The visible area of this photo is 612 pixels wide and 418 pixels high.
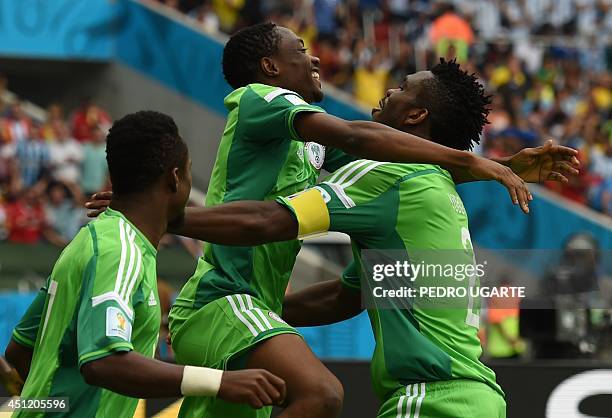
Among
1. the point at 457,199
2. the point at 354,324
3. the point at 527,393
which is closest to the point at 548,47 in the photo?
the point at 354,324

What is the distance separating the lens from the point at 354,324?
37.3 feet

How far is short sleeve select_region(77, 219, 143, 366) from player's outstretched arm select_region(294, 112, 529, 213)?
1109 millimetres

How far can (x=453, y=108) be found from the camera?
5.50m

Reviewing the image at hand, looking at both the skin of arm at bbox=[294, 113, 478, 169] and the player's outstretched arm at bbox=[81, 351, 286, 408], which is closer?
the player's outstretched arm at bbox=[81, 351, 286, 408]

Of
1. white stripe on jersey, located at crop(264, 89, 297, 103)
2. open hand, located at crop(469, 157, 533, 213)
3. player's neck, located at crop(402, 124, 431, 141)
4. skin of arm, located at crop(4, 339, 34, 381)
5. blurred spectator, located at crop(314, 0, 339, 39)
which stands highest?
blurred spectator, located at crop(314, 0, 339, 39)

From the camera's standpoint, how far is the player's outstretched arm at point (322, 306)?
6.05m

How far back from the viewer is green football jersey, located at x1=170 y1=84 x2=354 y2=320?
545 centimetres

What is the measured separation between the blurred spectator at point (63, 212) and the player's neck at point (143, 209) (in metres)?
10.6

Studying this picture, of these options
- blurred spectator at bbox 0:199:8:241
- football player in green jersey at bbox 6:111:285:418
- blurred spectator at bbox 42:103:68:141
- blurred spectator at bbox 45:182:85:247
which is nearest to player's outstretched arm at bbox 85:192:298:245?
football player in green jersey at bbox 6:111:285:418

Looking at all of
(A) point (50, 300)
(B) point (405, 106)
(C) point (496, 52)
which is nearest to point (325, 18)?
(C) point (496, 52)

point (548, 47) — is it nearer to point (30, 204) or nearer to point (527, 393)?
point (30, 204)

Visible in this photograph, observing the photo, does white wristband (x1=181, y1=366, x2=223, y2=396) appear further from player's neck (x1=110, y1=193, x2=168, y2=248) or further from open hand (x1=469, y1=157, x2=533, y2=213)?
open hand (x1=469, y1=157, x2=533, y2=213)

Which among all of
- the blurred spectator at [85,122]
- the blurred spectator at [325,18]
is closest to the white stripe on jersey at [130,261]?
the blurred spectator at [85,122]

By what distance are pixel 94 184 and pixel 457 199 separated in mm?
10874
